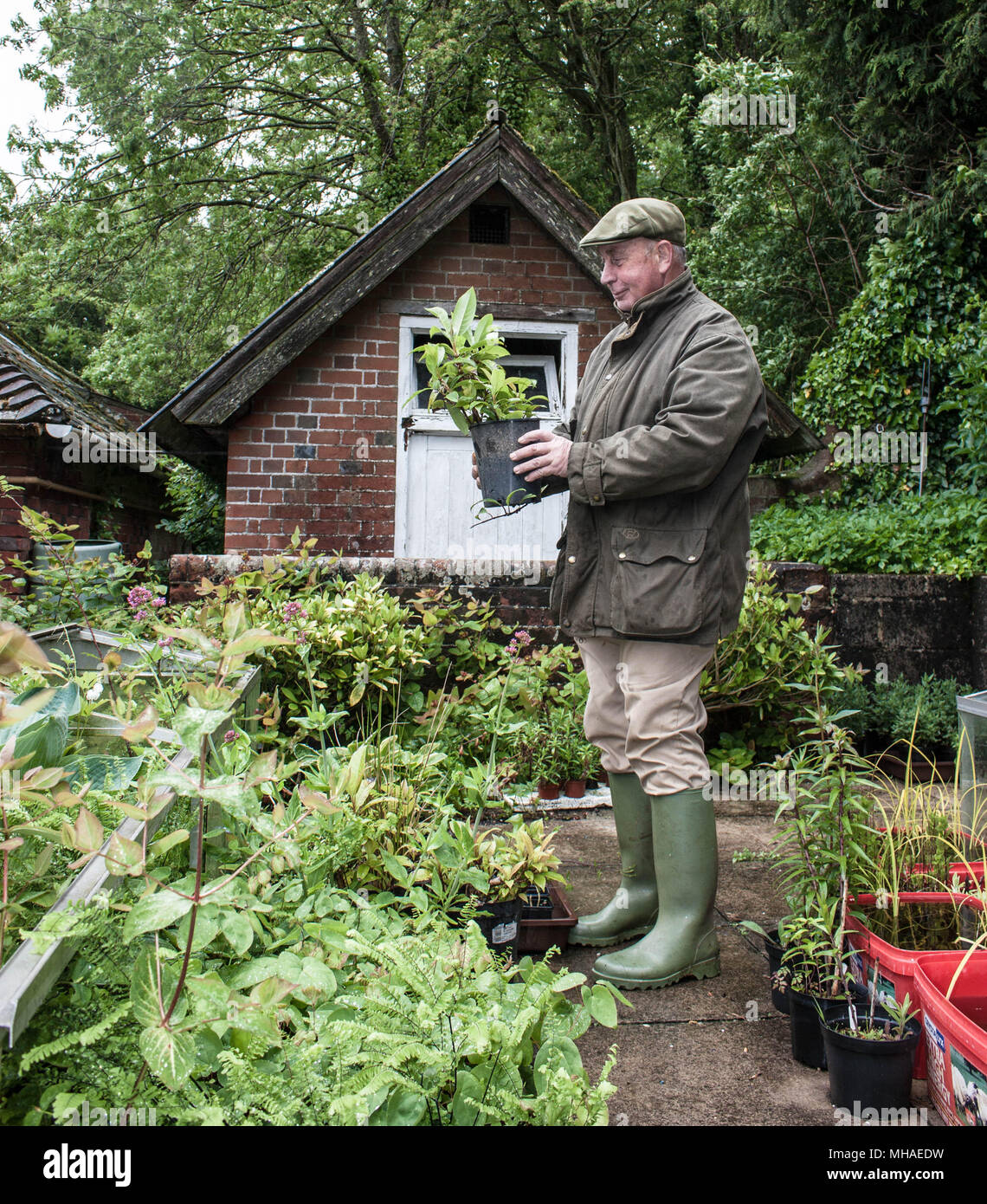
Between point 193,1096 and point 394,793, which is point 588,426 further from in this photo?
point 193,1096

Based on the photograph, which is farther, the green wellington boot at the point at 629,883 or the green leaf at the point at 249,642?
the green wellington boot at the point at 629,883

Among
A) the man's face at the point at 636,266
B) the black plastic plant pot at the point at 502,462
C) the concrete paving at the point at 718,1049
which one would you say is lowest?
the concrete paving at the point at 718,1049

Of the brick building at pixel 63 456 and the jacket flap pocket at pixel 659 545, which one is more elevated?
the brick building at pixel 63 456

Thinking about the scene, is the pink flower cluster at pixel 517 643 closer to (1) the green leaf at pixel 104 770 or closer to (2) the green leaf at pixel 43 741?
(1) the green leaf at pixel 104 770

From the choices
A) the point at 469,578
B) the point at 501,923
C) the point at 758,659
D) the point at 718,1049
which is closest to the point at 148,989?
the point at 501,923

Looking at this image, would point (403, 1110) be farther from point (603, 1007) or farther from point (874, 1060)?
point (874, 1060)

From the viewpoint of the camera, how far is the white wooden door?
23.9 feet

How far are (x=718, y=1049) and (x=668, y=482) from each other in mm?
1409

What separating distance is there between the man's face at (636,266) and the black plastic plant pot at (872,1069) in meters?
2.03

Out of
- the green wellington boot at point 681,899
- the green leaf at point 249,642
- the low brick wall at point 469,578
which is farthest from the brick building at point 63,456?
the green leaf at point 249,642

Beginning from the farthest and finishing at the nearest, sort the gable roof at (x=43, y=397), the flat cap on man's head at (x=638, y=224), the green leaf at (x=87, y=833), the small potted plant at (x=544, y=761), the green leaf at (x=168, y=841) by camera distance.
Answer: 1. the gable roof at (x=43, y=397)
2. the small potted plant at (x=544, y=761)
3. the flat cap on man's head at (x=638, y=224)
4. the green leaf at (x=168, y=841)
5. the green leaf at (x=87, y=833)

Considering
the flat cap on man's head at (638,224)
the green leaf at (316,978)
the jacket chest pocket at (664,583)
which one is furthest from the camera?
the flat cap on man's head at (638,224)

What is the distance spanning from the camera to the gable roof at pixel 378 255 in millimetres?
6703
